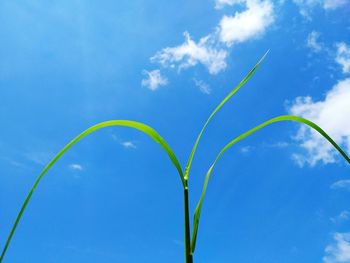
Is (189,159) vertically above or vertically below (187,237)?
above

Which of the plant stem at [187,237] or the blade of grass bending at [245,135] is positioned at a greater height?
the blade of grass bending at [245,135]

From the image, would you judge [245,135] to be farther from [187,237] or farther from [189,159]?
[187,237]

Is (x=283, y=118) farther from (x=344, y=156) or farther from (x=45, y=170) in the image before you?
(x=45, y=170)

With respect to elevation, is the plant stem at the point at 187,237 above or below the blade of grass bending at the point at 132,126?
below

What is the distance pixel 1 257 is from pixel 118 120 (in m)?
0.26

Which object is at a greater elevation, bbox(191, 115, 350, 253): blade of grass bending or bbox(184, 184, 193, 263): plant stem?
bbox(191, 115, 350, 253): blade of grass bending

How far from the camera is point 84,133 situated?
0.61 m

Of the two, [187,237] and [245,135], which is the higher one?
[245,135]

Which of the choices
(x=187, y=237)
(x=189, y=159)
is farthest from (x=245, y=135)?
(x=187, y=237)

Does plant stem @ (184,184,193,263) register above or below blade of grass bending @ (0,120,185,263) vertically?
below

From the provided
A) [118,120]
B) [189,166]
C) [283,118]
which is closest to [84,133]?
[118,120]

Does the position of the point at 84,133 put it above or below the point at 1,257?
above

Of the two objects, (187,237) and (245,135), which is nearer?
(187,237)

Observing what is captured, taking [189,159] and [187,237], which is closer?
[187,237]
